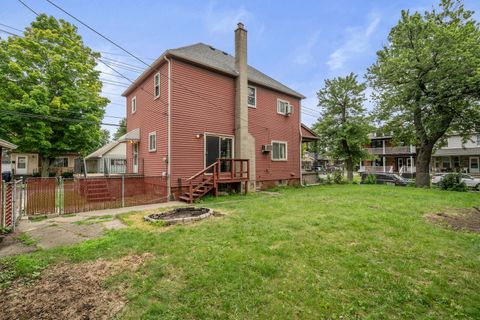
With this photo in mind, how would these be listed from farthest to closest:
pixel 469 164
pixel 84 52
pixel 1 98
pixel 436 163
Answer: pixel 436 163, pixel 469 164, pixel 84 52, pixel 1 98

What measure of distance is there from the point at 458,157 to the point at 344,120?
2273cm

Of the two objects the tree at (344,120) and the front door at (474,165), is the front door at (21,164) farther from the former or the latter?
the front door at (474,165)

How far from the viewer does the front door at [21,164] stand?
2778 centimetres

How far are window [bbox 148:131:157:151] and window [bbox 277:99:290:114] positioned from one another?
803 cm

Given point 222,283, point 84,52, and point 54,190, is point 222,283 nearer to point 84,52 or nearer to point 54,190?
point 54,190

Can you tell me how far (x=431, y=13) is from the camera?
14852mm

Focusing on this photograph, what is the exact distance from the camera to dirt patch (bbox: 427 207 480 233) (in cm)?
594

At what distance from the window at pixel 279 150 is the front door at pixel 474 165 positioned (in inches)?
1184

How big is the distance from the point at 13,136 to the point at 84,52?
27.8ft

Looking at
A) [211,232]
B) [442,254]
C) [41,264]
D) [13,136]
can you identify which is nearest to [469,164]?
[442,254]

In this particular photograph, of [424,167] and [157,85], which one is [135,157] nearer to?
[157,85]

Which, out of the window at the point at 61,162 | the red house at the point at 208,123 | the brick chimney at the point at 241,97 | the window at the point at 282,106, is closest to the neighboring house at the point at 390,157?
the window at the point at 282,106

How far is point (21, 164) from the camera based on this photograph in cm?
2805

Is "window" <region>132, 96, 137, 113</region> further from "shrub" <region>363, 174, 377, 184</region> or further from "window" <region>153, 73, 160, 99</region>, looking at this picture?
"shrub" <region>363, 174, 377, 184</region>
